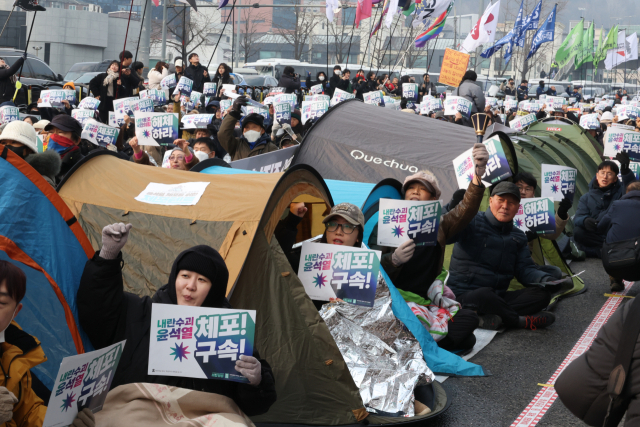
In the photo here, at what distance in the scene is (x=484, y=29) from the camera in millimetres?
21516

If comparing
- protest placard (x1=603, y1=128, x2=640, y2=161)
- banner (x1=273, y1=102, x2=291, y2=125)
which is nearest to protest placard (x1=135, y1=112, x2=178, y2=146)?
banner (x1=273, y1=102, x2=291, y2=125)

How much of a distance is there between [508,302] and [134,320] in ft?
13.8

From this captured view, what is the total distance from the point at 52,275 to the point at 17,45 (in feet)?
162

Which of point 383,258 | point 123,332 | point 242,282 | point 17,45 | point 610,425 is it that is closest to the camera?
point 610,425

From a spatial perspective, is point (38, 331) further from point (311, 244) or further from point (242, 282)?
point (311, 244)

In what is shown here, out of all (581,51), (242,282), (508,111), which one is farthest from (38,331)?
(581,51)

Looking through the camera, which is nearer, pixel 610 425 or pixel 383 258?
pixel 610 425

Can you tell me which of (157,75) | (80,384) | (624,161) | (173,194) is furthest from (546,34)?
(80,384)

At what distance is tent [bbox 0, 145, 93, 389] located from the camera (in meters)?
3.60

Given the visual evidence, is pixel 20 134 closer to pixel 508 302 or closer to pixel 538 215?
pixel 508 302

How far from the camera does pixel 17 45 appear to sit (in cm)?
4853

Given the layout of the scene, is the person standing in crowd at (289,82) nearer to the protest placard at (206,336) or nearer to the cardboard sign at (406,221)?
the cardboard sign at (406,221)

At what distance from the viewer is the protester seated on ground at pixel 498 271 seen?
6574 mm

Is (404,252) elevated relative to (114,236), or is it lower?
lower
